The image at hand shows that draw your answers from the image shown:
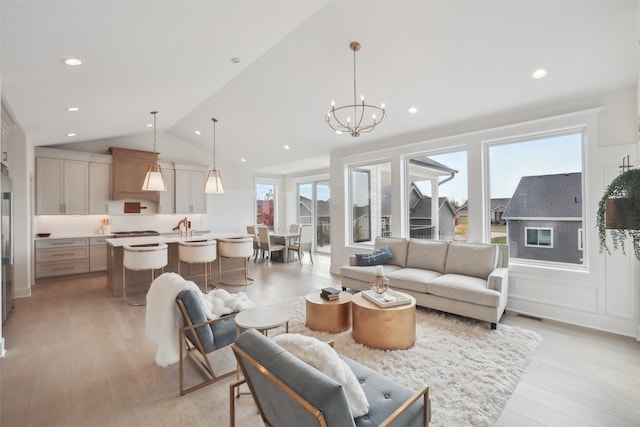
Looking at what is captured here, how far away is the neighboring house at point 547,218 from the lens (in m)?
3.66

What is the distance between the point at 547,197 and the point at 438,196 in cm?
153

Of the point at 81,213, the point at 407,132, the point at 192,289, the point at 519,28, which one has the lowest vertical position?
the point at 192,289

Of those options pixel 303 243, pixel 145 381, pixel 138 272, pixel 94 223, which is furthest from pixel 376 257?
pixel 94 223

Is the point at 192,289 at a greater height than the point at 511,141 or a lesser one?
lesser

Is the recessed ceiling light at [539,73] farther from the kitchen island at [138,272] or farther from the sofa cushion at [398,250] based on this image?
the kitchen island at [138,272]

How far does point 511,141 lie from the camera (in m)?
4.13

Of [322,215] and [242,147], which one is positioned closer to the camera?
[242,147]

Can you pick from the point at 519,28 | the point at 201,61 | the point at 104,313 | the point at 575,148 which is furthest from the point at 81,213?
the point at 575,148

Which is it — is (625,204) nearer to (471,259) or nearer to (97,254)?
(471,259)

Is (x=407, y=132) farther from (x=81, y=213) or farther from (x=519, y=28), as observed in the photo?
(x=81, y=213)

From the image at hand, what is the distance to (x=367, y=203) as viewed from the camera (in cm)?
639

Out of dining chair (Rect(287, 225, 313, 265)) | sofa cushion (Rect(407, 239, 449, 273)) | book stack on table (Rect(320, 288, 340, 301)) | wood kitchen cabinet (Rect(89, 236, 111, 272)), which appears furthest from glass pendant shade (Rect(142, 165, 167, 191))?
sofa cushion (Rect(407, 239, 449, 273))

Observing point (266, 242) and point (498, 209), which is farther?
point (266, 242)

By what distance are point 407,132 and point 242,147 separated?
417 cm
